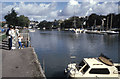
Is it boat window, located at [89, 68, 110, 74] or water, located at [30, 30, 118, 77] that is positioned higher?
boat window, located at [89, 68, 110, 74]

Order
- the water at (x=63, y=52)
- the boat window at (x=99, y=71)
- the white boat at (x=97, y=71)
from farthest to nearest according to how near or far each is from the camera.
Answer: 1. the water at (x=63, y=52)
2. the boat window at (x=99, y=71)
3. the white boat at (x=97, y=71)

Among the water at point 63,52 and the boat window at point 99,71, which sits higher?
the boat window at point 99,71

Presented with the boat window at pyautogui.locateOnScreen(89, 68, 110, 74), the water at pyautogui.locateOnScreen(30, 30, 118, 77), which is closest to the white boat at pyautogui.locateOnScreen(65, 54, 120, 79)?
the boat window at pyautogui.locateOnScreen(89, 68, 110, 74)

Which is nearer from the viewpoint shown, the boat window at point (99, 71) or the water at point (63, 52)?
the boat window at point (99, 71)

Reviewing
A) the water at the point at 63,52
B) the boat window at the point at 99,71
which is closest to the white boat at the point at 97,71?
the boat window at the point at 99,71

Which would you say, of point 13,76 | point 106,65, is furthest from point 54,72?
point 13,76

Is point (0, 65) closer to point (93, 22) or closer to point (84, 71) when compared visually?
point (84, 71)

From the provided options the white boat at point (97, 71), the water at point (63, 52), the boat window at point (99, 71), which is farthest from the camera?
the water at point (63, 52)

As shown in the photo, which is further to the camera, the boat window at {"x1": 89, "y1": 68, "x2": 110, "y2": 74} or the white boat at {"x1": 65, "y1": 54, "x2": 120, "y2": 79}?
the boat window at {"x1": 89, "y1": 68, "x2": 110, "y2": 74}

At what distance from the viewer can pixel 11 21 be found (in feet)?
257

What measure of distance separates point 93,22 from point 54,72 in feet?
439

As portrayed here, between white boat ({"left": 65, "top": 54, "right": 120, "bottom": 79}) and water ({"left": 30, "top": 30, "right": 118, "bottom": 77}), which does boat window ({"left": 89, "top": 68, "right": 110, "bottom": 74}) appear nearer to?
white boat ({"left": 65, "top": 54, "right": 120, "bottom": 79})

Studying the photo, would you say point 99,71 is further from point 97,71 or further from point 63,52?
point 63,52

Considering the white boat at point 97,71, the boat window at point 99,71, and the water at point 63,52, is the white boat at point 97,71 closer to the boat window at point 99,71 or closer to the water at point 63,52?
the boat window at point 99,71
